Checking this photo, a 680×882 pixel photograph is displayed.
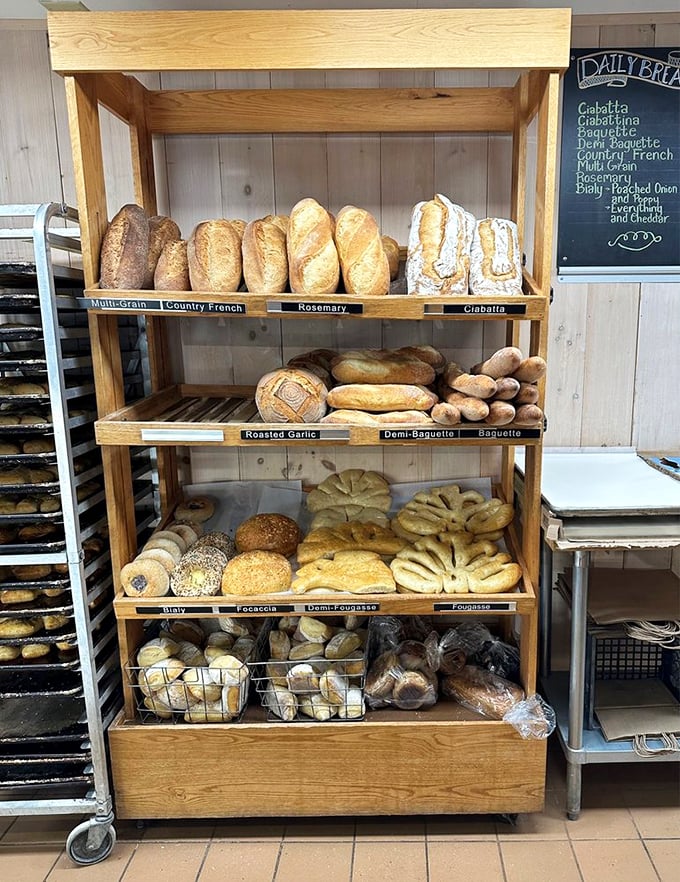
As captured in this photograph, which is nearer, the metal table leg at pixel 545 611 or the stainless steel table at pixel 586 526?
the stainless steel table at pixel 586 526

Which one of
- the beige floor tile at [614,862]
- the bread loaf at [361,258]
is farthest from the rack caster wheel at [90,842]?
the bread loaf at [361,258]

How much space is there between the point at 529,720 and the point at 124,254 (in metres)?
1.59

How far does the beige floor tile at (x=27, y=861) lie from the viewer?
1649 millimetres

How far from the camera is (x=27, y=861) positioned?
1696 mm

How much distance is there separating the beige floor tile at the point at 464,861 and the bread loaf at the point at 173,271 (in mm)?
1620

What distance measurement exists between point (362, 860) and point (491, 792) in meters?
0.39

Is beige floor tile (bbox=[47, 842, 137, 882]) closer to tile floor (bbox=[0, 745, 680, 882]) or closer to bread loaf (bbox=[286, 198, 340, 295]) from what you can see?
tile floor (bbox=[0, 745, 680, 882])

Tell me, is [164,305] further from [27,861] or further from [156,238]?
[27,861]

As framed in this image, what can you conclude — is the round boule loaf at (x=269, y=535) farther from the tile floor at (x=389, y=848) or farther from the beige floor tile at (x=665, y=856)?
the beige floor tile at (x=665, y=856)

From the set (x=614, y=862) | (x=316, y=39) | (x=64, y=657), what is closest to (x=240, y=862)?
(x=64, y=657)

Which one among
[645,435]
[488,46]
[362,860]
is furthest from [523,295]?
[362,860]

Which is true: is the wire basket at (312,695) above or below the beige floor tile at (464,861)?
above

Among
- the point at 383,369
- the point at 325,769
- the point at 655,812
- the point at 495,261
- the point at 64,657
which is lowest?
the point at 655,812

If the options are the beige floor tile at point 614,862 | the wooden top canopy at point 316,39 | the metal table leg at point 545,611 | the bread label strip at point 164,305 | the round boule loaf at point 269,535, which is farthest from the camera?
the metal table leg at point 545,611
